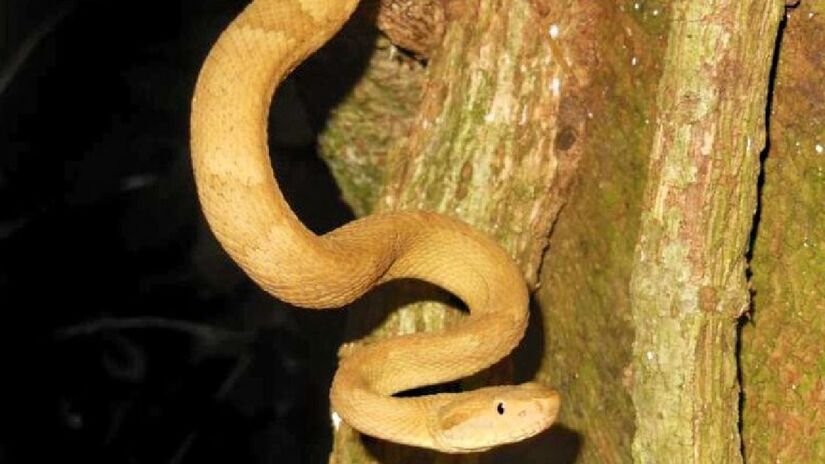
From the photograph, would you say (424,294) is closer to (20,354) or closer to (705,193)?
(705,193)

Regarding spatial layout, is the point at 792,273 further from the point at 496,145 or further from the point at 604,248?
the point at 496,145

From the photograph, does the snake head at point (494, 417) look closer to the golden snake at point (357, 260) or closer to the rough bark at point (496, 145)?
the golden snake at point (357, 260)

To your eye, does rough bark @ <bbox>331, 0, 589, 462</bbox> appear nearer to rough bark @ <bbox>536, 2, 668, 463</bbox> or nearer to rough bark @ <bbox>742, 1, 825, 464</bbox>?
rough bark @ <bbox>536, 2, 668, 463</bbox>

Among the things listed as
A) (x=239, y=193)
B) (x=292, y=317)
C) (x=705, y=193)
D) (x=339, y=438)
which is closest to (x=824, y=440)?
(x=705, y=193)

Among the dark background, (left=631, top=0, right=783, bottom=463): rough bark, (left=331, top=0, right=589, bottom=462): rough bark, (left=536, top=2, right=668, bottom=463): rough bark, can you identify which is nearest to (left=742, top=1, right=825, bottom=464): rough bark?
(left=631, top=0, right=783, bottom=463): rough bark

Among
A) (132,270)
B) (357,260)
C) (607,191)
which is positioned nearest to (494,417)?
(357,260)

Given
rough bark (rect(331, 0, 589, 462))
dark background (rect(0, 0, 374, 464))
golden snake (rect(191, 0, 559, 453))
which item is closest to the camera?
golden snake (rect(191, 0, 559, 453))
